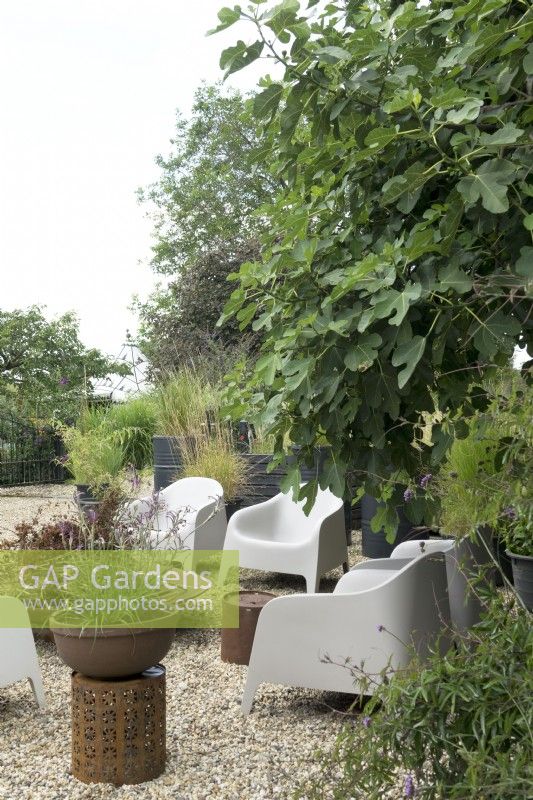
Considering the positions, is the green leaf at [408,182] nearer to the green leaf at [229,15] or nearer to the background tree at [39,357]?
the green leaf at [229,15]

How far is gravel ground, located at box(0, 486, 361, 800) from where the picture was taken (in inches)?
103

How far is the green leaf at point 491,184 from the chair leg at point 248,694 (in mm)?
2108

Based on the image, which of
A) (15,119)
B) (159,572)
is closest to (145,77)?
(15,119)

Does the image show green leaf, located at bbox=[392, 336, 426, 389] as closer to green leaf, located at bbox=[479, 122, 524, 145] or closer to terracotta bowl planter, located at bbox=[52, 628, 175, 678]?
green leaf, located at bbox=[479, 122, 524, 145]

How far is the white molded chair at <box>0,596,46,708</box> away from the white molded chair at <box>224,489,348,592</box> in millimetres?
1819

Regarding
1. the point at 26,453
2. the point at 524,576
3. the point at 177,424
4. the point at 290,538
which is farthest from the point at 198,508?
the point at 26,453

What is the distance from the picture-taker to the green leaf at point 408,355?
5.82 feet

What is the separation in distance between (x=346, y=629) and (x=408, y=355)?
5.06 feet

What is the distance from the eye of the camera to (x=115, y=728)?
102 inches

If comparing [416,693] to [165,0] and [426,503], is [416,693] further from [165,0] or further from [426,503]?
[165,0]

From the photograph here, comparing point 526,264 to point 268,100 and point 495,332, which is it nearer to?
point 495,332

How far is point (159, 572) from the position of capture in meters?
2.73

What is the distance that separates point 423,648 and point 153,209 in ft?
61.9

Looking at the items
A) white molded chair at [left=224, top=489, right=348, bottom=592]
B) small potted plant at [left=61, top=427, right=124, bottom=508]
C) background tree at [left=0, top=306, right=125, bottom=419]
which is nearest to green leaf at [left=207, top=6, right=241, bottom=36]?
white molded chair at [left=224, top=489, right=348, bottom=592]
